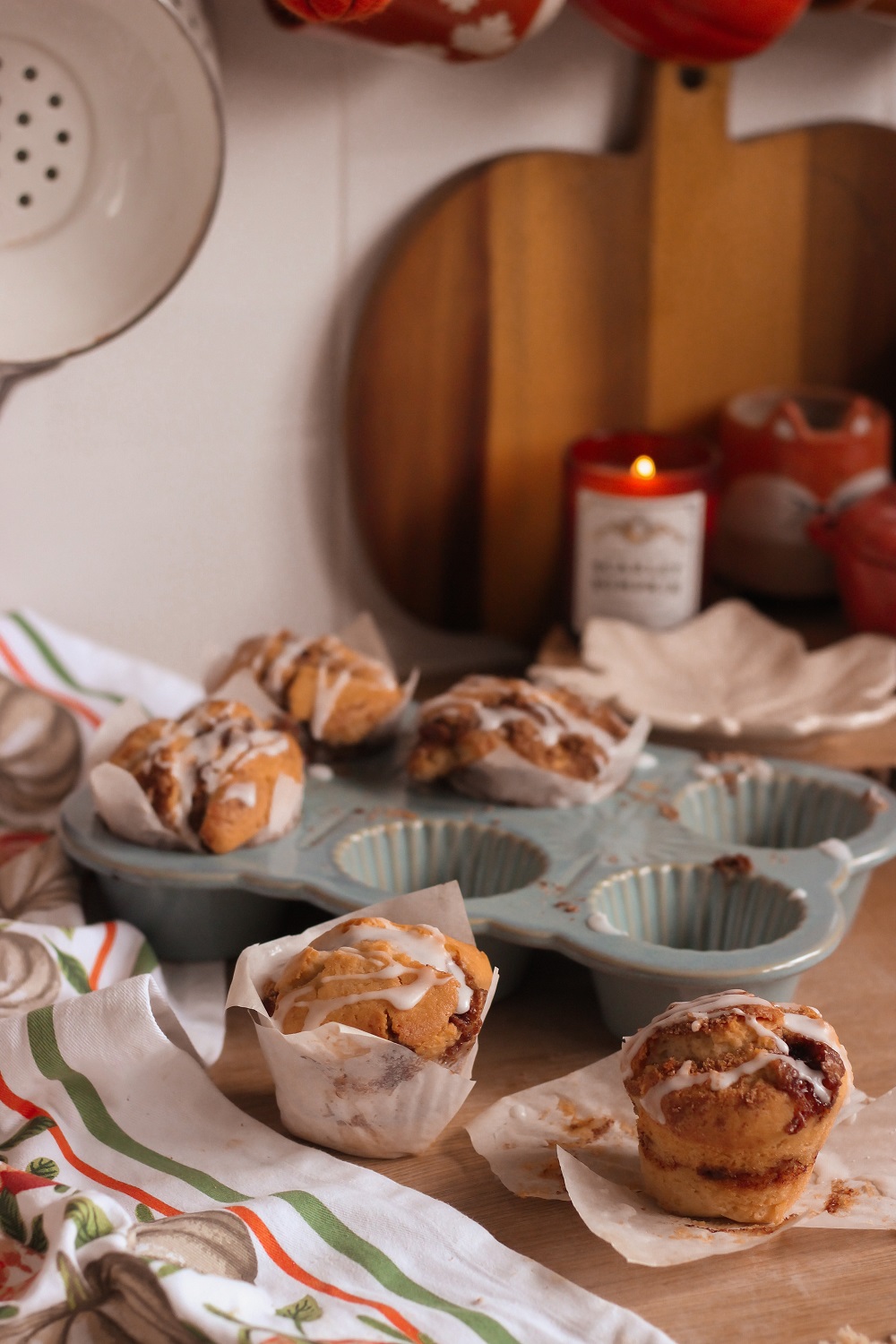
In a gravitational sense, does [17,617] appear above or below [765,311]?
below

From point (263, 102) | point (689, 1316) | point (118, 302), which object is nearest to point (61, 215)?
point (118, 302)

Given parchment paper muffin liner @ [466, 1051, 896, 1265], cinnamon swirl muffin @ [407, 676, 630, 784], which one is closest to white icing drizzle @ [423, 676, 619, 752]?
cinnamon swirl muffin @ [407, 676, 630, 784]

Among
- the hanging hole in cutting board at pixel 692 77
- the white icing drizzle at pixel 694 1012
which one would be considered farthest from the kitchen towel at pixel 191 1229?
the hanging hole in cutting board at pixel 692 77

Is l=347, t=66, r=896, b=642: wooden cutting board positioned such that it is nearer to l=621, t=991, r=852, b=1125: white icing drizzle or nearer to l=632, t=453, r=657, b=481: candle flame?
l=632, t=453, r=657, b=481: candle flame

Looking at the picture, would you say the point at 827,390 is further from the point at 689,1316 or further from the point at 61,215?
the point at 689,1316

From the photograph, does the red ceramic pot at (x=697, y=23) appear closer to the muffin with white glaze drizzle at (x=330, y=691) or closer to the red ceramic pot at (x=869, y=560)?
the red ceramic pot at (x=869, y=560)

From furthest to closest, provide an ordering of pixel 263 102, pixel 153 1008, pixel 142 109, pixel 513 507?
pixel 513 507 → pixel 263 102 → pixel 142 109 → pixel 153 1008

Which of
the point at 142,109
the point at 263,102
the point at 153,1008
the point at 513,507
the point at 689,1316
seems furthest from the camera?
the point at 513,507

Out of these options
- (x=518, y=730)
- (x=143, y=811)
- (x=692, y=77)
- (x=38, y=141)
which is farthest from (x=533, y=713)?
(x=692, y=77)
